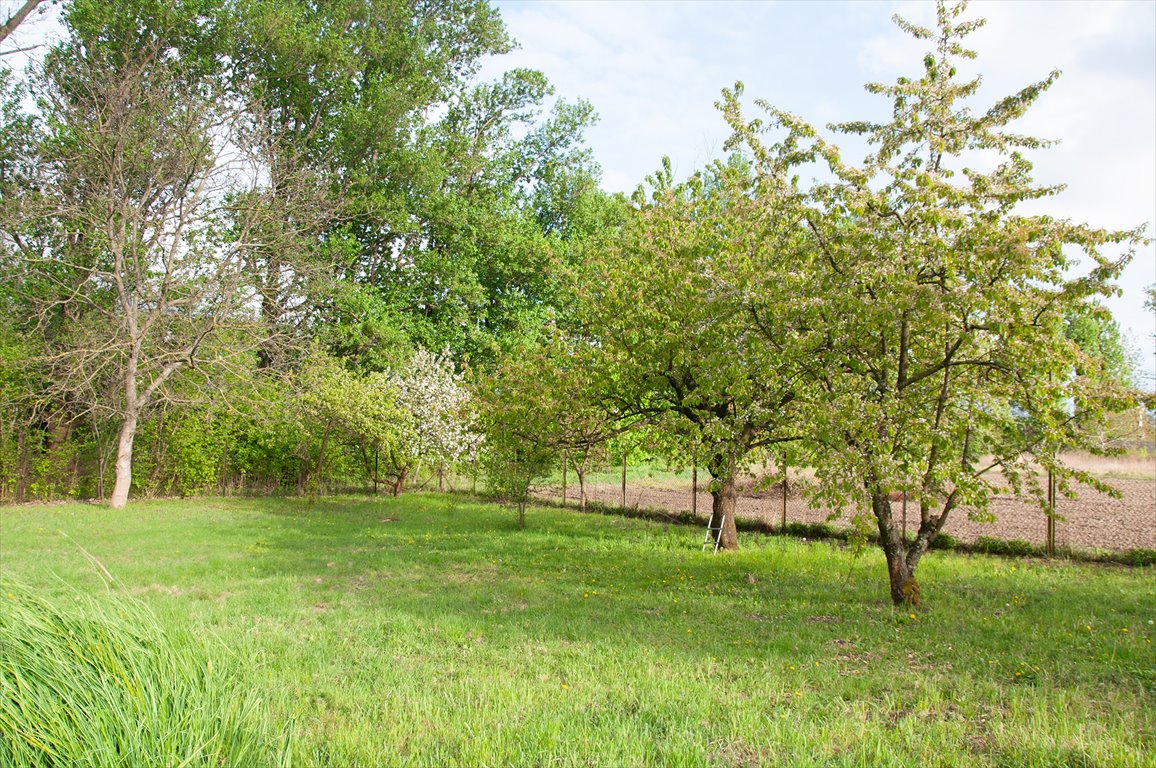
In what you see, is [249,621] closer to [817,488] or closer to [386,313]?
[817,488]

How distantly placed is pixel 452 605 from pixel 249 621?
2.10 metres

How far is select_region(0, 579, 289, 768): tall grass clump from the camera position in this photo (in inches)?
124

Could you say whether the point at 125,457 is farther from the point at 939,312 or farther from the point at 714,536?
the point at 939,312

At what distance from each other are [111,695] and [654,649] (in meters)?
4.14

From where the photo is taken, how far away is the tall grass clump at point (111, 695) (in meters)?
3.16

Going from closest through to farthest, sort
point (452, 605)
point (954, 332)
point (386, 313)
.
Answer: point (954, 332), point (452, 605), point (386, 313)

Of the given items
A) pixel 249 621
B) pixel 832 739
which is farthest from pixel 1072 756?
pixel 249 621

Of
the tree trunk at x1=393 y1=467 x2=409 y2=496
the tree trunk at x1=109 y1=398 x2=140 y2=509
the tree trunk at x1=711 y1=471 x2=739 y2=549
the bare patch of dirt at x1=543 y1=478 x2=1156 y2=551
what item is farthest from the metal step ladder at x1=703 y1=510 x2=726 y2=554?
the tree trunk at x1=109 y1=398 x2=140 y2=509

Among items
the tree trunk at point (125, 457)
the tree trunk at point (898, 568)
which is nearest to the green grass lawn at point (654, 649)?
the tree trunk at point (898, 568)

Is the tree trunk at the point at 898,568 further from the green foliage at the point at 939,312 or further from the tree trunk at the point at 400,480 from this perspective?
the tree trunk at the point at 400,480

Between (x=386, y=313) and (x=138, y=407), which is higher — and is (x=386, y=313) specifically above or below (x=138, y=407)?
above

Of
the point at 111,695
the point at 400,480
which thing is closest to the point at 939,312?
the point at 111,695

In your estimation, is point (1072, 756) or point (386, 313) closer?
point (1072, 756)

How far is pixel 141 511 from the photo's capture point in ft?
61.9
